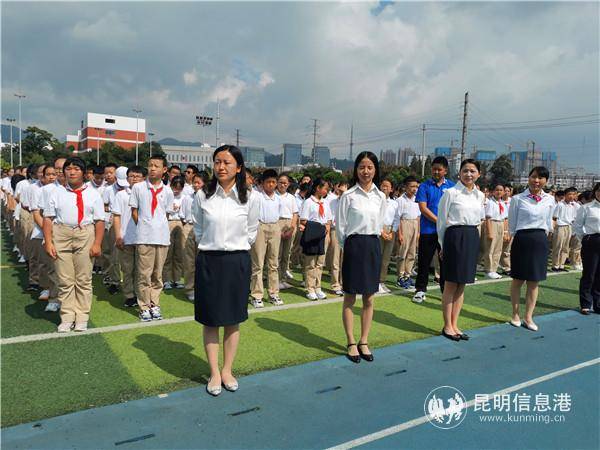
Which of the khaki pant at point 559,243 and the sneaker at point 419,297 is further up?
the khaki pant at point 559,243

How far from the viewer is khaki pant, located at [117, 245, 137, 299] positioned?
5746 mm

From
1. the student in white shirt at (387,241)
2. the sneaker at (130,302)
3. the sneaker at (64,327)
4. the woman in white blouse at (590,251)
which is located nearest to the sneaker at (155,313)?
the sneaker at (130,302)

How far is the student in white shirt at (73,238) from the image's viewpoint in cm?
470

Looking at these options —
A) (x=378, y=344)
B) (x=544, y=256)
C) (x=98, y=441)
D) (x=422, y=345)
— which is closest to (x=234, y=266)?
(x=98, y=441)

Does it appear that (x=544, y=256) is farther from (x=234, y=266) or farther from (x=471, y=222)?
(x=234, y=266)

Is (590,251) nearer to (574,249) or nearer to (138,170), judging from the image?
(574,249)

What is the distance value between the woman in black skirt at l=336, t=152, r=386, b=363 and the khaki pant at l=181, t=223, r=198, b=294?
9.15 ft

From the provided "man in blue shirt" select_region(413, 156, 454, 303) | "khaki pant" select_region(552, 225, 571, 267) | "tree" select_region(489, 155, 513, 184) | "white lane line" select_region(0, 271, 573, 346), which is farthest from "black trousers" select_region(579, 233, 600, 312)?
"tree" select_region(489, 155, 513, 184)

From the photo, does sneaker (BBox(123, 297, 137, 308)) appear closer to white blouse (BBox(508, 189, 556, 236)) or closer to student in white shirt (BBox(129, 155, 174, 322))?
student in white shirt (BBox(129, 155, 174, 322))

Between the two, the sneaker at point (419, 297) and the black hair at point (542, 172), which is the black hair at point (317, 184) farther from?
the black hair at point (542, 172)

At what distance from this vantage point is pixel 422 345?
4777 millimetres

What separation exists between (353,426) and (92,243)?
11.6ft

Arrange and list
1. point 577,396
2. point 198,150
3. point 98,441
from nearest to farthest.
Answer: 1. point 98,441
2. point 577,396
3. point 198,150

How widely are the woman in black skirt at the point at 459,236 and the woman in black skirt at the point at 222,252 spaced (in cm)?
258
